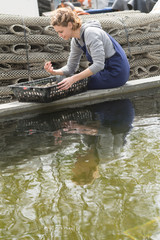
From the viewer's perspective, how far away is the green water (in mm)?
1630

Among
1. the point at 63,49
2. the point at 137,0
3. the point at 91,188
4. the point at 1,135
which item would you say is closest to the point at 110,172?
the point at 91,188

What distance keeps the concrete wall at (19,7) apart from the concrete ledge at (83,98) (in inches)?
156

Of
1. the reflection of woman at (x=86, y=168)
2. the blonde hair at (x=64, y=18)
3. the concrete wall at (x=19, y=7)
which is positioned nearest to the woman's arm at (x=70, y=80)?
the blonde hair at (x=64, y=18)

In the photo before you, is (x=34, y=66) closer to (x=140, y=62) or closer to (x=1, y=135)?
(x=140, y=62)

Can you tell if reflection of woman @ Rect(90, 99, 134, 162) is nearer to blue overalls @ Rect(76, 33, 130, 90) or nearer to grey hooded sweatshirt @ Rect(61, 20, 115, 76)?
blue overalls @ Rect(76, 33, 130, 90)

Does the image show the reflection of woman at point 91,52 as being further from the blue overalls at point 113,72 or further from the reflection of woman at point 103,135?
the reflection of woman at point 103,135

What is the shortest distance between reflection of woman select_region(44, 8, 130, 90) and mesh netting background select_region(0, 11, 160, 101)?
0.87m

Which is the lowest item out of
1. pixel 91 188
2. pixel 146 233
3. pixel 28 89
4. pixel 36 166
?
→ pixel 28 89

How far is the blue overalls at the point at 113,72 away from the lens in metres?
4.59

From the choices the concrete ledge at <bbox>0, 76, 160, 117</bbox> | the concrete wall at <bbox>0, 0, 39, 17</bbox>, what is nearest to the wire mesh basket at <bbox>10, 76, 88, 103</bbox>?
the concrete ledge at <bbox>0, 76, 160, 117</bbox>

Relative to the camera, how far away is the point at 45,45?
5574 millimetres

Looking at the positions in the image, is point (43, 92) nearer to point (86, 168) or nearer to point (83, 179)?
point (86, 168)

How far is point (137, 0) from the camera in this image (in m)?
8.90

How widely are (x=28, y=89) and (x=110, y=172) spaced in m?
2.35
